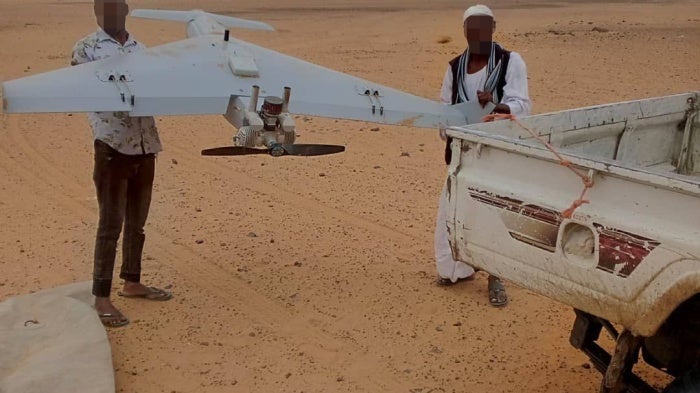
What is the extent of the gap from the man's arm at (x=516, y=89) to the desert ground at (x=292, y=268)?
A: 1286mm

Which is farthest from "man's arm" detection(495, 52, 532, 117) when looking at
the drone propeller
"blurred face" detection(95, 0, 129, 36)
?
"blurred face" detection(95, 0, 129, 36)

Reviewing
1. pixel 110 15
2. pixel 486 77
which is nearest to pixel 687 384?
pixel 486 77

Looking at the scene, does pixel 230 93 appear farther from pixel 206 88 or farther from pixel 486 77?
pixel 486 77

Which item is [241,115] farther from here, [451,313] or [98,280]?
[451,313]

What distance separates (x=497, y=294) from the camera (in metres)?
5.74

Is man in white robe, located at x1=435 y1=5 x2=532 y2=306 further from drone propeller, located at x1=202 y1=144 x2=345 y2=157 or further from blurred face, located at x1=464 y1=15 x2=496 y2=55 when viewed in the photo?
drone propeller, located at x1=202 y1=144 x2=345 y2=157

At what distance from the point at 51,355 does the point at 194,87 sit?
5.04 ft

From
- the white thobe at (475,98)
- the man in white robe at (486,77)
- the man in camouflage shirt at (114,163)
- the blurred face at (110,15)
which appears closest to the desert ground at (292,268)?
the white thobe at (475,98)

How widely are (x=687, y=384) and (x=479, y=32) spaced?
2.73 meters

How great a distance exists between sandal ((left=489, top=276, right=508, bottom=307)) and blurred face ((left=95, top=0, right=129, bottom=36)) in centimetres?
276

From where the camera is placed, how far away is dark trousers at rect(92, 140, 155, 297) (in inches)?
200

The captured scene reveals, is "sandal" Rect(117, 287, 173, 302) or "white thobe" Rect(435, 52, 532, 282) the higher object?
"white thobe" Rect(435, 52, 532, 282)

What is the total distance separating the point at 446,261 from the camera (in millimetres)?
5887

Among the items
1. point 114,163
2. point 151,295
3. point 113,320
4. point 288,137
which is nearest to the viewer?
point 288,137
